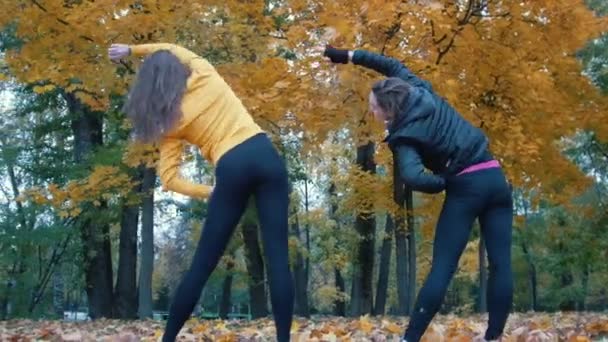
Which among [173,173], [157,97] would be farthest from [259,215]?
[157,97]

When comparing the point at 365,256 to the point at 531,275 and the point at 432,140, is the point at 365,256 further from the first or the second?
the point at 531,275

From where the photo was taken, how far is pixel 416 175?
344 cm

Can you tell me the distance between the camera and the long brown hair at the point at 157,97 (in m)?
3.58

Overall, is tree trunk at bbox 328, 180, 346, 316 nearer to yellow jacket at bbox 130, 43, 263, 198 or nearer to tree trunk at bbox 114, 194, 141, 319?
tree trunk at bbox 114, 194, 141, 319

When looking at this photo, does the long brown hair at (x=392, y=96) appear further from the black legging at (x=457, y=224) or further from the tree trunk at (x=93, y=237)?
the tree trunk at (x=93, y=237)

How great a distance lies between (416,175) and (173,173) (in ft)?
3.93

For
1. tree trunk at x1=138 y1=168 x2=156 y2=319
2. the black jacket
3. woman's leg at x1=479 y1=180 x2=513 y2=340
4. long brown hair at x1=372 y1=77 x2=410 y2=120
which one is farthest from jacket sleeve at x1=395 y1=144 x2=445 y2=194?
tree trunk at x1=138 y1=168 x2=156 y2=319

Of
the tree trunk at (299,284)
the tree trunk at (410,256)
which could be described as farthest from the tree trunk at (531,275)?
the tree trunk at (410,256)

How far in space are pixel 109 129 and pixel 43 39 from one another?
34.2 ft

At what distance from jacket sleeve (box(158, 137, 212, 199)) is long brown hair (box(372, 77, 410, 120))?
0.96 meters

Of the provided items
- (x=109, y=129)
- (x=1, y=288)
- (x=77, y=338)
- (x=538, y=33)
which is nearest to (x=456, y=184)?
(x=77, y=338)

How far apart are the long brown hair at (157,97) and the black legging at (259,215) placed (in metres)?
0.34

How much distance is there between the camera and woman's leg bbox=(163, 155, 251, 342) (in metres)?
3.57

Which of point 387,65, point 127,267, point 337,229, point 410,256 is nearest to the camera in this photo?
point 387,65
